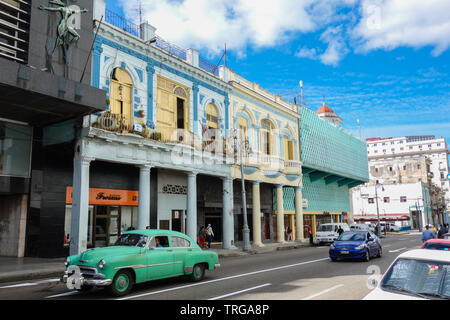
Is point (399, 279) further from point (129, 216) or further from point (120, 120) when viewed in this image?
point (129, 216)

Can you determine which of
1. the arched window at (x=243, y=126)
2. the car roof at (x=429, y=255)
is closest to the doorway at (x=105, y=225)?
the arched window at (x=243, y=126)

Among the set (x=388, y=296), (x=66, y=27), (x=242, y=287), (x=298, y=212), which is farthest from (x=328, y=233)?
(x=388, y=296)

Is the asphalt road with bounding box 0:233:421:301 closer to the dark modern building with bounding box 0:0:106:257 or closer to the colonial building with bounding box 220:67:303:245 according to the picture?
the dark modern building with bounding box 0:0:106:257

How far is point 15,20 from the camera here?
50.7ft

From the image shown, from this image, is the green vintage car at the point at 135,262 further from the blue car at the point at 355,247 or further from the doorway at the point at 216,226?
the doorway at the point at 216,226

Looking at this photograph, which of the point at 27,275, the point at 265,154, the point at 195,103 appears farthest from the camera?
the point at 265,154

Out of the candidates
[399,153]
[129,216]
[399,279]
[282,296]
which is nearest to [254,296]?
[282,296]

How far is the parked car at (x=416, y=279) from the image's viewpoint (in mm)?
5132

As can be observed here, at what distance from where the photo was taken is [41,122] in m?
17.8

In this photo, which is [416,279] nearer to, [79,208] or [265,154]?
[79,208]

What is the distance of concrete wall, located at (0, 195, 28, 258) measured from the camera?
1753cm

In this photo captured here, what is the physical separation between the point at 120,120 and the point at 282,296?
12889 millimetres

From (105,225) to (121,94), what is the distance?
23.4 ft

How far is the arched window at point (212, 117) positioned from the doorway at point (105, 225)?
846cm
